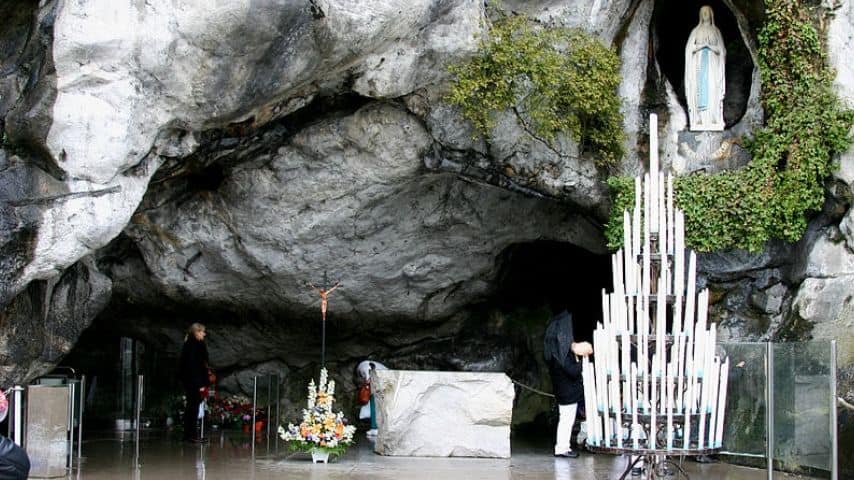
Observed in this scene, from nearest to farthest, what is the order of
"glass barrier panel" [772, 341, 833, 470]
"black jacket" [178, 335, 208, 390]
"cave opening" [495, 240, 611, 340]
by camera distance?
"glass barrier panel" [772, 341, 833, 470] → "black jacket" [178, 335, 208, 390] → "cave opening" [495, 240, 611, 340]

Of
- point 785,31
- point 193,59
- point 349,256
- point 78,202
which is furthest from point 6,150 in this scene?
point 785,31

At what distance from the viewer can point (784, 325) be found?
13414 millimetres

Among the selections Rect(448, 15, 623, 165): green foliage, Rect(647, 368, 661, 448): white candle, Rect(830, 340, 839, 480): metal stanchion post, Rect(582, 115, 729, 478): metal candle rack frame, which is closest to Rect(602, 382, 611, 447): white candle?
Rect(582, 115, 729, 478): metal candle rack frame

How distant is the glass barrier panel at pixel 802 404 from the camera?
33.8ft

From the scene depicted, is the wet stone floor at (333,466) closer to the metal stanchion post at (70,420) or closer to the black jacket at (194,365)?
the metal stanchion post at (70,420)

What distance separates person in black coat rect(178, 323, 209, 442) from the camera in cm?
1538

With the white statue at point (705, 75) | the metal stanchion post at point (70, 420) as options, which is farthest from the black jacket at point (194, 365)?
the white statue at point (705, 75)

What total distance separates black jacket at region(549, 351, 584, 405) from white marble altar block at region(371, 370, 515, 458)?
0.60m

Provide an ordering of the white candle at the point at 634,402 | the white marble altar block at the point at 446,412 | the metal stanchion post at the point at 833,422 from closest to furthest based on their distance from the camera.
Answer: the white candle at the point at 634,402
the metal stanchion post at the point at 833,422
the white marble altar block at the point at 446,412

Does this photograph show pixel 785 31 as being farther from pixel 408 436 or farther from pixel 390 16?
pixel 408 436

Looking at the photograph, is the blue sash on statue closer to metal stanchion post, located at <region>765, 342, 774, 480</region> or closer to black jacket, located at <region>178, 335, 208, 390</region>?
metal stanchion post, located at <region>765, 342, 774, 480</region>

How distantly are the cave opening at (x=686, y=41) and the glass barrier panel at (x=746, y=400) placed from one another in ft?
12.8

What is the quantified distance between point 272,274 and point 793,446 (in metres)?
7.71

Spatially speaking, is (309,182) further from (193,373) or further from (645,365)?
(645,365)
